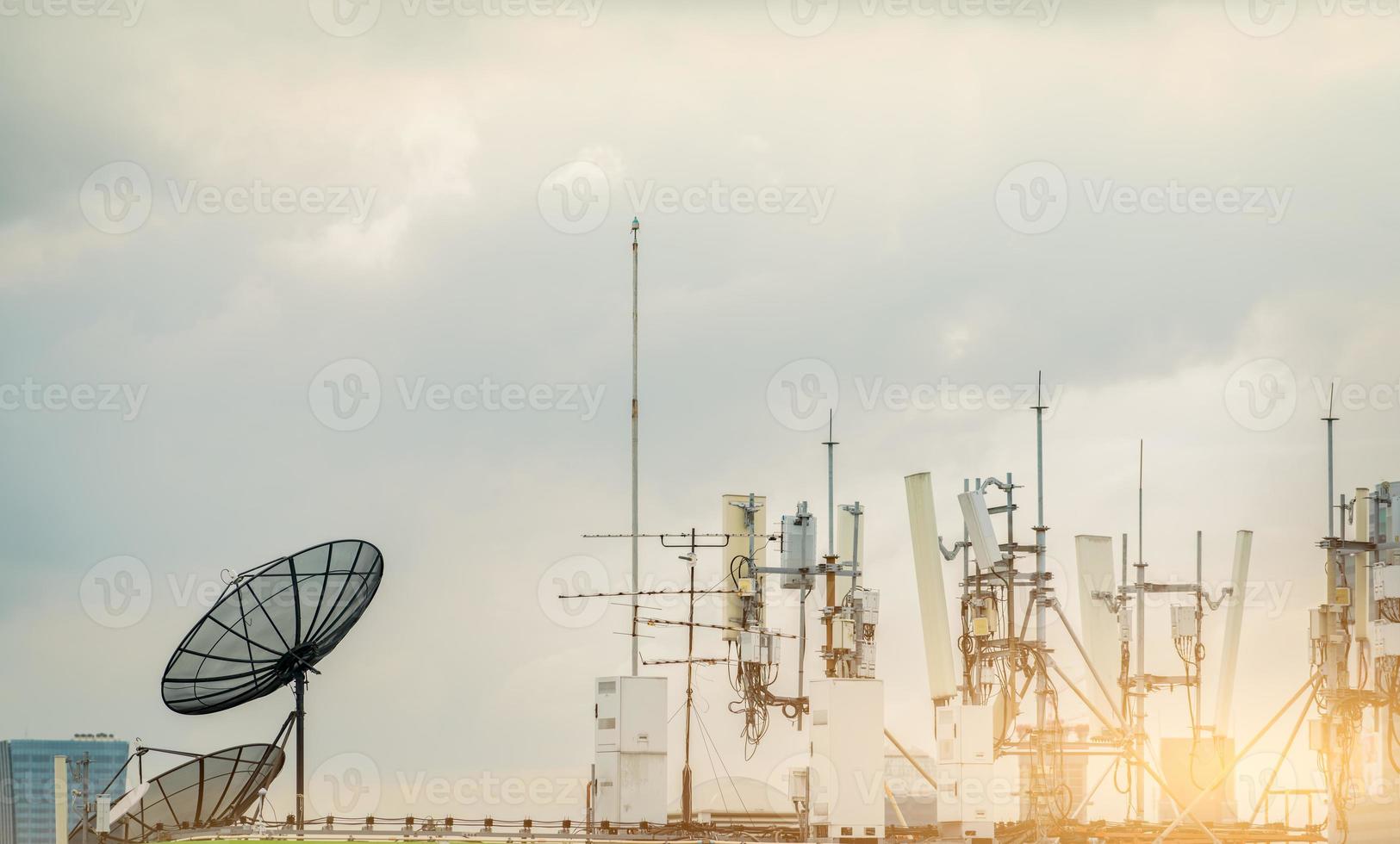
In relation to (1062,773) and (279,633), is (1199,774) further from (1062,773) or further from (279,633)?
(279,633)

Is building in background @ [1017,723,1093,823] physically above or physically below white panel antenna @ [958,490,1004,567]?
below

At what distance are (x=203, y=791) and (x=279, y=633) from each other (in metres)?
6.85

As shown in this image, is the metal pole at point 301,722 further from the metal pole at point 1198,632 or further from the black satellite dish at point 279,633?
the metal pole at point 1198,632

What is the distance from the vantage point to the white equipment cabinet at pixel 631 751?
228ft

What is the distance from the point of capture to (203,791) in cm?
7156

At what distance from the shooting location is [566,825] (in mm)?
67250

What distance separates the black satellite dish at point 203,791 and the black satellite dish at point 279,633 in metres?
2.20

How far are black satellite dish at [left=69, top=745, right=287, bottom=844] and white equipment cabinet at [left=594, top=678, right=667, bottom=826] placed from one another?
38.8ft

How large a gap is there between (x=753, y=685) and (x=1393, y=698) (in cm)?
2386

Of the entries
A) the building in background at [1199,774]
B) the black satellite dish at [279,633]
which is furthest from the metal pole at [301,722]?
the building in background at [1199,774]

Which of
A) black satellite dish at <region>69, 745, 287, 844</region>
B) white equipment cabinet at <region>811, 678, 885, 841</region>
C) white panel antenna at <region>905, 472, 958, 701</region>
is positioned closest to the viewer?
white equipment cabinet at <region>811, 678, 885, 841</region>

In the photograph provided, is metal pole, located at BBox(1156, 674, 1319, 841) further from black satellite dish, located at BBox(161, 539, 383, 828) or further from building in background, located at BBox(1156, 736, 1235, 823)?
black satellite dish, located at BBox(161, 539, 383, 828)

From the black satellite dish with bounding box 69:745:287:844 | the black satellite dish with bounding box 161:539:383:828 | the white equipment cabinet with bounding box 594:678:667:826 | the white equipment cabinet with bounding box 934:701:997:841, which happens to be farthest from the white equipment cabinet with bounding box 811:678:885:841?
the black satellite dish with bounding box 69:745:287:844

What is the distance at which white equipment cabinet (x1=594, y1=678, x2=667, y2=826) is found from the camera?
228 feet
